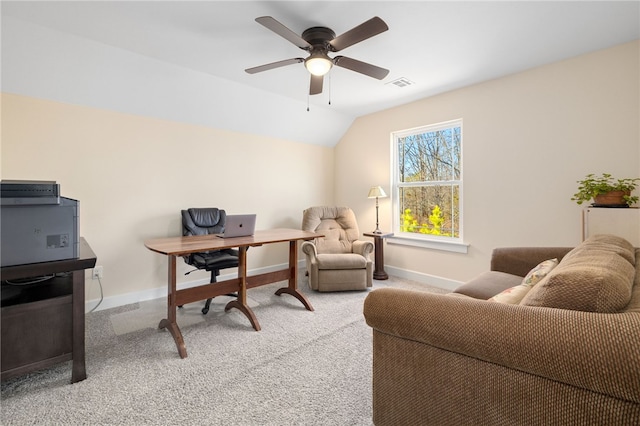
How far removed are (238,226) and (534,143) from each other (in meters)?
3.18

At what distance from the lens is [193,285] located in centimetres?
371

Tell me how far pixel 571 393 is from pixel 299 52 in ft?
9.76

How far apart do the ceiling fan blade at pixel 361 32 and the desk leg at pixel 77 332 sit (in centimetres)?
235

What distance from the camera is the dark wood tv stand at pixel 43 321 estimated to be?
1.68 meters

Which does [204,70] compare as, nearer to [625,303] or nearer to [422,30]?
[422,30]

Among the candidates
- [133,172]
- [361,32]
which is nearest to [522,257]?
[361,32]

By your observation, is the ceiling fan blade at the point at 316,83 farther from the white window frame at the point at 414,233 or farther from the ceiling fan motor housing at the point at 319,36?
the white window frame at the point at 414,233

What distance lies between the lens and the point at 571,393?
0.84m

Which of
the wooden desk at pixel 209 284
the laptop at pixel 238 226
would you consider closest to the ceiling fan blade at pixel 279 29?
the laptop at pixel 238 226

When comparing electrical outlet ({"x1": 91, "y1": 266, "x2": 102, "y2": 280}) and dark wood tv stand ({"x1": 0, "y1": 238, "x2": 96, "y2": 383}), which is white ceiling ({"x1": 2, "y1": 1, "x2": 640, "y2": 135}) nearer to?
dark wood tv stand ({"x1": 0, "y1": 238, "x2": 96, "y2": 383})

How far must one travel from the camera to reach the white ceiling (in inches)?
83.0

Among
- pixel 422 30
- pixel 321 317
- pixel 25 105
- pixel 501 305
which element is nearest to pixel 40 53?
pixel 25 105

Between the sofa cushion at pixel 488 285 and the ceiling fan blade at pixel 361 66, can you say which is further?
the ceiling fan blade at pixel 361 66

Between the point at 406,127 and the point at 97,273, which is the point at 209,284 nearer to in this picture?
the point at 97,273
